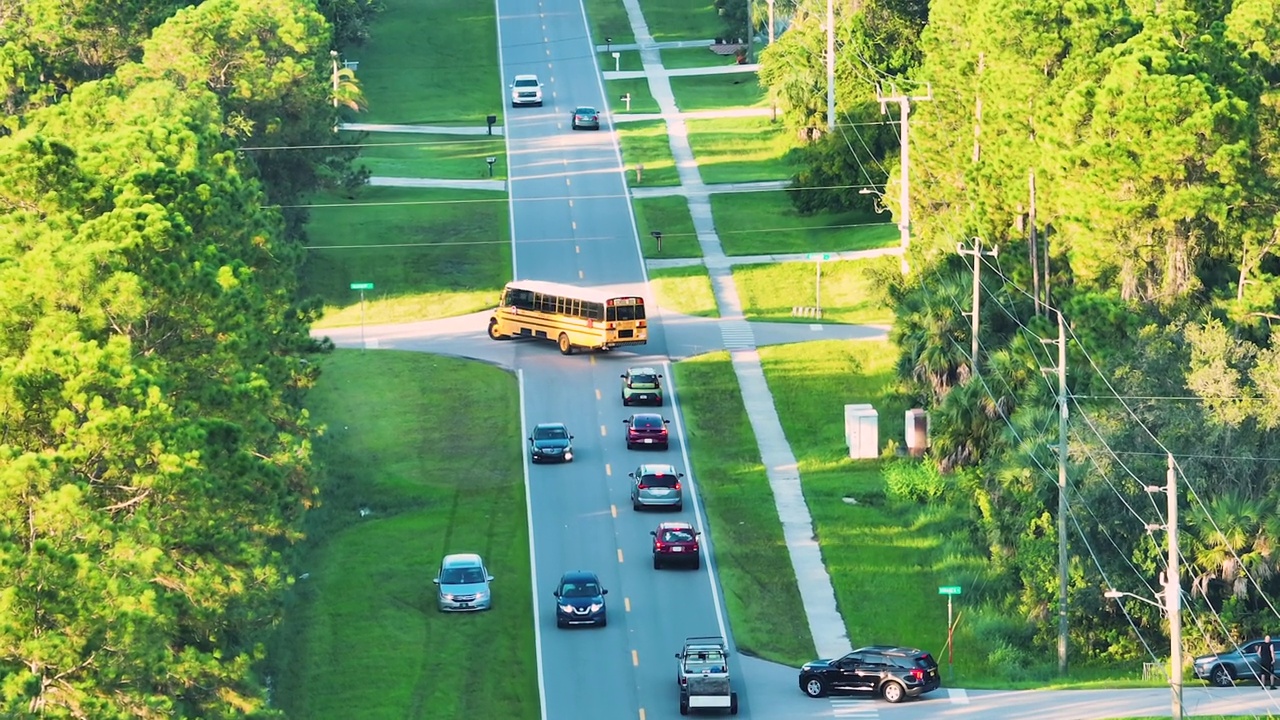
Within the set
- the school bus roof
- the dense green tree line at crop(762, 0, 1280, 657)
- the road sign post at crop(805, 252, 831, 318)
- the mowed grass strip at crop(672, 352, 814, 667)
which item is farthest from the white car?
the dense green tree line at crop(762, 0, 1280, 657)

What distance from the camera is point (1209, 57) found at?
229ft

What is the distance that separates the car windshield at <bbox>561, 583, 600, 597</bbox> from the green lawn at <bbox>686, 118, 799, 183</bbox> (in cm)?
5309

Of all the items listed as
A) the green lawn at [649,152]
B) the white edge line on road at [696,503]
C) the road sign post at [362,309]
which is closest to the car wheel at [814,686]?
the white edge line on road at [696,503]

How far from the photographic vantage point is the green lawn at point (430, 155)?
117500 millimetres

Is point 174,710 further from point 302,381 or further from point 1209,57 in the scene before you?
point 1209,57

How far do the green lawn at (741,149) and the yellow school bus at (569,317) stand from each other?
89.0 feet

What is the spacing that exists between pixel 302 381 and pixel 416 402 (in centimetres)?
1304

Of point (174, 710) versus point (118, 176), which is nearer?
point (174, 710)

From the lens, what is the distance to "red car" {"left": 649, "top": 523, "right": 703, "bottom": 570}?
66.9m

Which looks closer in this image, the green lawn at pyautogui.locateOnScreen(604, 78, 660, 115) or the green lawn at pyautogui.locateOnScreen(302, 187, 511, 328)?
the green lawn at pyautogui.locateOnScreen(302, 187, 511, 328)

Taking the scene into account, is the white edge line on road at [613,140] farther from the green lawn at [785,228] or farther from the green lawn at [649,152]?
the green lawn at [785,228]

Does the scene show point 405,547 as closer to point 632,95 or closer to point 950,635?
point 950,635

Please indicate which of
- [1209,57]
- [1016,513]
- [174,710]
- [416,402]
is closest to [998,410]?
[1016,513]

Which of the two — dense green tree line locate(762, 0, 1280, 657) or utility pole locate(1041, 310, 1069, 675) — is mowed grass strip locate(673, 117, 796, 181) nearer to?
dense green tree line locate(762, 0, 1280, 657)
